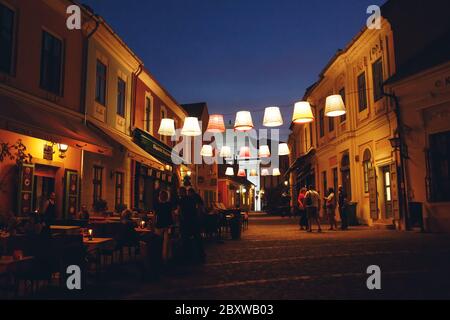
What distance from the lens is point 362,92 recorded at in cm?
1848

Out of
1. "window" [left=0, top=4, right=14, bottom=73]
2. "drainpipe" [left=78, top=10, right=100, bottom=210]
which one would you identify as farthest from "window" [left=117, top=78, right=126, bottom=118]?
"window" [left=0, top=4, right=14, bottom=73]

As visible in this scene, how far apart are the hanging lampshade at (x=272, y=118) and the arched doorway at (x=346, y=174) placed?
29.8 feet

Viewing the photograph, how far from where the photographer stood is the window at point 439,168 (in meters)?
13.2

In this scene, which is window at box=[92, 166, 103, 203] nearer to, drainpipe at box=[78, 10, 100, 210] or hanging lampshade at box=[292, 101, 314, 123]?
drainpipe at box=[78, 10, 100, 210]

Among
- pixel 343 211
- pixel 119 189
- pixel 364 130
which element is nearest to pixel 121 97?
pixel 119 189

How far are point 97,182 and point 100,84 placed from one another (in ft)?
12.3

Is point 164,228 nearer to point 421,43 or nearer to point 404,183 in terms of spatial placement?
point 404,183

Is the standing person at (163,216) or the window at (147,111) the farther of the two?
the window at (147,111)

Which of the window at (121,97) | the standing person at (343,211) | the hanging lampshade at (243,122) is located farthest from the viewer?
the window at (121,97)

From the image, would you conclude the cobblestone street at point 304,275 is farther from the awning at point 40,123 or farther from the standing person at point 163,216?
the awning at point 40,123

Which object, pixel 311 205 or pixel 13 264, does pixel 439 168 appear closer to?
pixel 311 205

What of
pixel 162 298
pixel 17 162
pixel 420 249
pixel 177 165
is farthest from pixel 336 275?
pixel 177 165

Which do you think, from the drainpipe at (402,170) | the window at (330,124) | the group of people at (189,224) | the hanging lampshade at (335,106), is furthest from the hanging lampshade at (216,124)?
the window at (330,124)

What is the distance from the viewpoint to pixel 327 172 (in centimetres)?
2405
